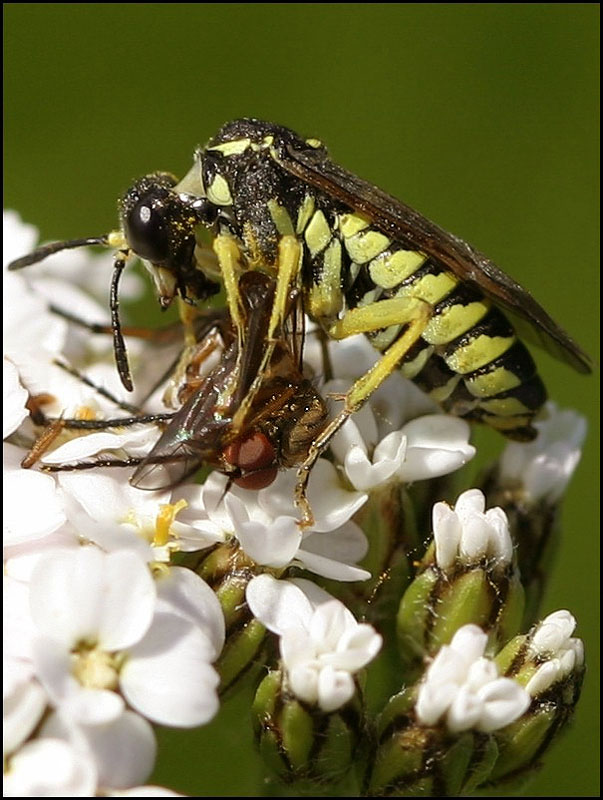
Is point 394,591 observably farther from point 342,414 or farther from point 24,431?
point 24,431

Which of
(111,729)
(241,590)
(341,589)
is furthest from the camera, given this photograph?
(341,589)

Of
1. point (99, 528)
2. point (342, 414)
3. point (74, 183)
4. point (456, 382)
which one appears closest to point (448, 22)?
point (74, 183)

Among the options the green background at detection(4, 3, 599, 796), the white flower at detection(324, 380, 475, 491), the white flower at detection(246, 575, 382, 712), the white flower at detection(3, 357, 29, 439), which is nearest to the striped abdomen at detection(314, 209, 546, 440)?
the white flower at detection(324, 380, 475, 491)

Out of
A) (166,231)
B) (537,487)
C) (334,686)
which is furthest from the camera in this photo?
(537,487)

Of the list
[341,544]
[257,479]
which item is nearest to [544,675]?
[341,544]

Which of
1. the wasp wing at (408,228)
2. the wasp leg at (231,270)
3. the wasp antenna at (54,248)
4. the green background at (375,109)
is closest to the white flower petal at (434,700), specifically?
the wasp leg at (231,270)

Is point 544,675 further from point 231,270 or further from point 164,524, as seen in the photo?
point 231,270
